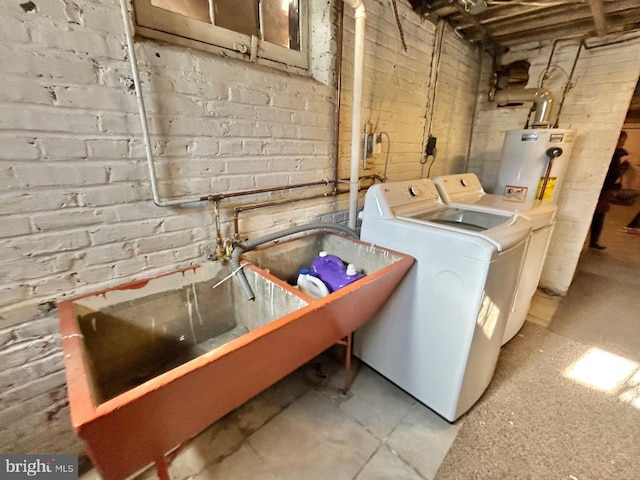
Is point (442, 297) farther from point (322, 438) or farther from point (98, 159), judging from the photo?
point (98, 159)

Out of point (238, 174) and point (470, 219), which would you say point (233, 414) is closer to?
point (238, 174)

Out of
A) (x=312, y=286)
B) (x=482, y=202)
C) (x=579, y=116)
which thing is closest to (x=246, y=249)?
(x=312, y=286)

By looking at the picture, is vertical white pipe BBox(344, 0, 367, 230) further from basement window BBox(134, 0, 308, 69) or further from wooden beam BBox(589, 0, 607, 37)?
wooden beam BBox(589, 0, 607, 37)

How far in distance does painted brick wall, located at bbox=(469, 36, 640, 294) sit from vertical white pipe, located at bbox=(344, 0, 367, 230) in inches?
73.9

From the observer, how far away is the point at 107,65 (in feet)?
2.97

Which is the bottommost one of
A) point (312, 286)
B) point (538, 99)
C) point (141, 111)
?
point (312, 286)

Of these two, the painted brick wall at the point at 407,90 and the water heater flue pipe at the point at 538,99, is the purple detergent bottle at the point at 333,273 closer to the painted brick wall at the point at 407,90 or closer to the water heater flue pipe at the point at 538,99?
the painted brick wall at the point at 407,90

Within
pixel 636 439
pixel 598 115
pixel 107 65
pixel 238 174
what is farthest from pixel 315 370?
pixel 598 115

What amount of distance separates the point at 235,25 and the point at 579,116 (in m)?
2.67

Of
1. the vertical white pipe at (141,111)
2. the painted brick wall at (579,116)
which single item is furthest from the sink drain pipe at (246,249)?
the painted brick wall at (579,116)

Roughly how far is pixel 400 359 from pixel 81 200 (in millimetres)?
1565

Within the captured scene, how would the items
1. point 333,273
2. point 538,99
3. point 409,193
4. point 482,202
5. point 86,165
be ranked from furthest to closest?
point 538,99 → point 482,202 → point 409,193 → point 333,273 → point 86,165

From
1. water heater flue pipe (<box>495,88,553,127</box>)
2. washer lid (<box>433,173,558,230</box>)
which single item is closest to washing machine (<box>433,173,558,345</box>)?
washer lid (<box>433,173,558,230</box>)

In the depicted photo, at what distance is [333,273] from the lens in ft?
4.55
